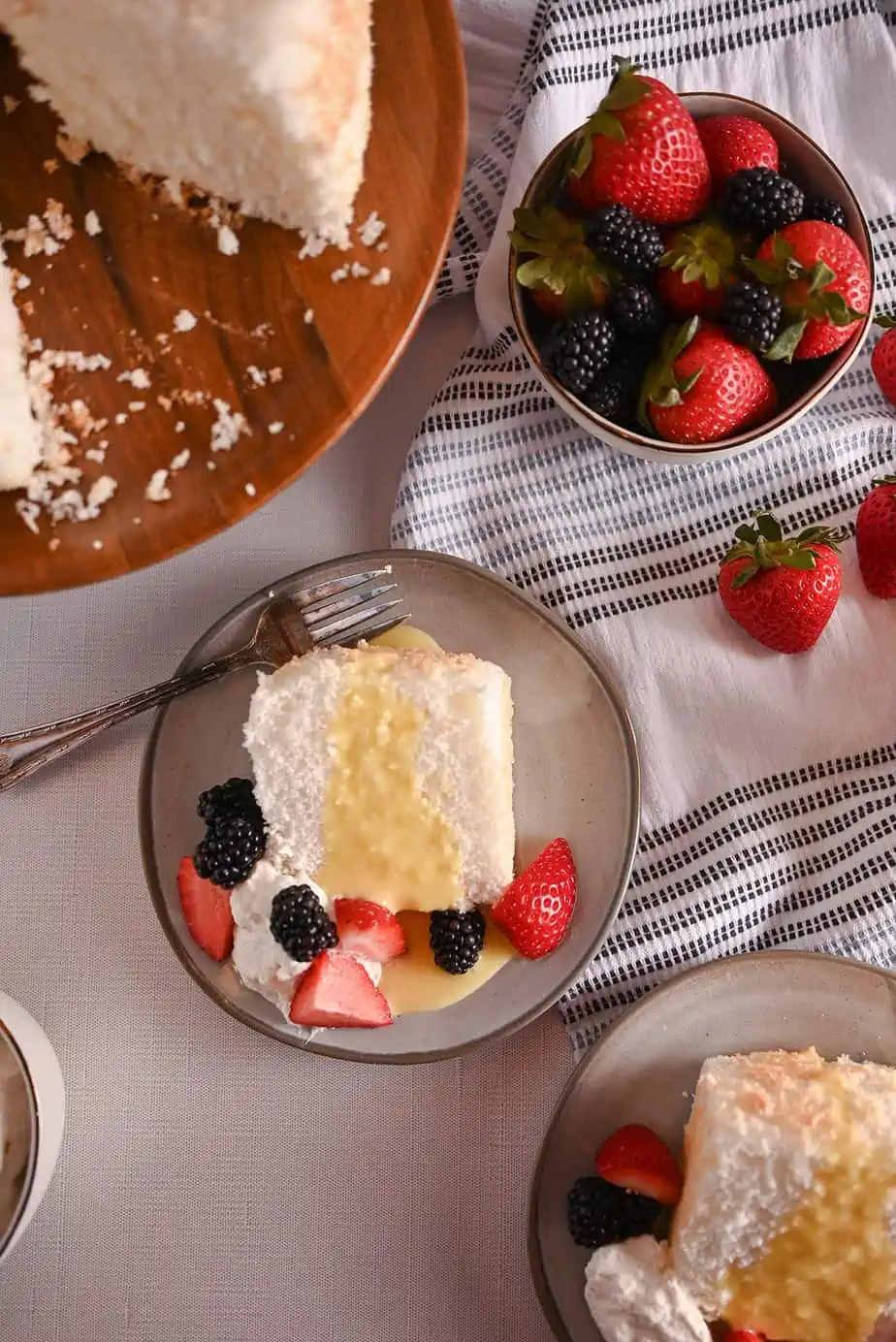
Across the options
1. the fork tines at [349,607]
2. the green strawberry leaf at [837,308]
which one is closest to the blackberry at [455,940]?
the fork tines at [349,607]

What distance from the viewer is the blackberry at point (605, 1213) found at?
1.47 metres

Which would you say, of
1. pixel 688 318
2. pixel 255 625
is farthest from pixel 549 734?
pixel 688 318

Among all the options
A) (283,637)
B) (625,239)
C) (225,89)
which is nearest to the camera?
(225,89)

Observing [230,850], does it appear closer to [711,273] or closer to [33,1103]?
[33,1103]

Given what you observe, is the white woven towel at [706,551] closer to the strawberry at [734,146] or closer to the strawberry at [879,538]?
the strawberry at [879,538]

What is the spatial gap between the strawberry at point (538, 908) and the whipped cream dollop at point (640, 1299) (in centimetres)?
37

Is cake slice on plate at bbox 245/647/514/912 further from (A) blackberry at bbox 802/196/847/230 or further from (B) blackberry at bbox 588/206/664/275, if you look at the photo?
(A) blackberry at bbox 802/196/847/230

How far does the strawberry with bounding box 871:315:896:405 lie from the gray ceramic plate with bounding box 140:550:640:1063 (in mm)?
556

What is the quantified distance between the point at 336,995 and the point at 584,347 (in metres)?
0.85

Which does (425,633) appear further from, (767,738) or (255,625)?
(767,738)

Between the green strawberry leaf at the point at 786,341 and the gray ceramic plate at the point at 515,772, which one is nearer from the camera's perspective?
the green strawberry leaf at the point at 786,341

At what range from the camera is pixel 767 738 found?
5.29 feet

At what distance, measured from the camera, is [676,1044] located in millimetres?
1523

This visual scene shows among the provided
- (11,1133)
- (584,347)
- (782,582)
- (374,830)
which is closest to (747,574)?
(782,582)
